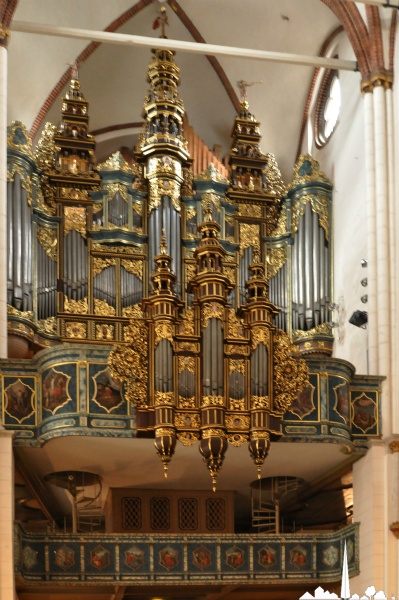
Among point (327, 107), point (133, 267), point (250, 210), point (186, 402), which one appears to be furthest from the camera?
point (327, 107)

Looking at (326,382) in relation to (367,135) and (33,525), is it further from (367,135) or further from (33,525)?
(33,525)

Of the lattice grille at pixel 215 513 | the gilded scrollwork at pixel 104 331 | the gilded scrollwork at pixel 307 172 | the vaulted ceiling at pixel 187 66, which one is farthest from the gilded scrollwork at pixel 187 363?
the vaulted ceiling at pixel 187 66

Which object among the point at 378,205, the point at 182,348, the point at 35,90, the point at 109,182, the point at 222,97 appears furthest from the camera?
the point at 222,97

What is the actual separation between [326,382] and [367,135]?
5.04 meters

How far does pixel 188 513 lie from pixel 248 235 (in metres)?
6.20

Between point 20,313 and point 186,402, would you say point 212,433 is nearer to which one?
point 186,402

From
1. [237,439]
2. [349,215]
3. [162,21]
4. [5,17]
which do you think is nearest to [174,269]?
[349,215]

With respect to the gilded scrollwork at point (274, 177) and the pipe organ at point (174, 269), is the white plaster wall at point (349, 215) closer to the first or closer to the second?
the pipe organ at point (174, 269)

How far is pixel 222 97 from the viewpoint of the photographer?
1142 inches

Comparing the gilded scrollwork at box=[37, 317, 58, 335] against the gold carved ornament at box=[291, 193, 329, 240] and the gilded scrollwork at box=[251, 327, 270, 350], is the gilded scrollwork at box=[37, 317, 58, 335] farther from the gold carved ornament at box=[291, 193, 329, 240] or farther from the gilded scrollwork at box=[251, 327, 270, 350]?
the gold carved ornament at box=[291, 193, 329, 240]

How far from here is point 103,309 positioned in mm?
23422

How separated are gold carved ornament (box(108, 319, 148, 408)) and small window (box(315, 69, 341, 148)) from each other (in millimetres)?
8735

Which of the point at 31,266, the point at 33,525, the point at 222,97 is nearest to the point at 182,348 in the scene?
the point at 31,266

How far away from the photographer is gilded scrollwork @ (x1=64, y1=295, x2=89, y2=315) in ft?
76.0
